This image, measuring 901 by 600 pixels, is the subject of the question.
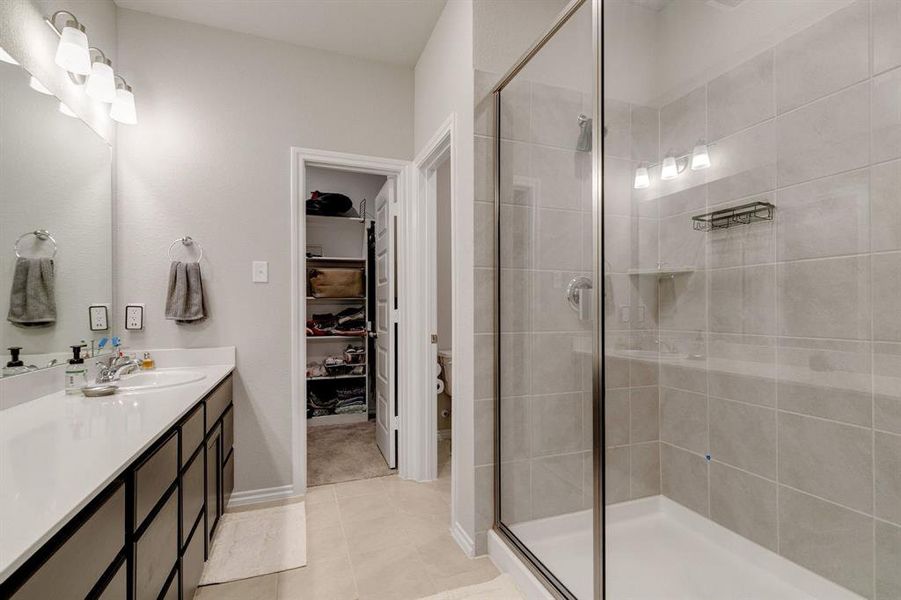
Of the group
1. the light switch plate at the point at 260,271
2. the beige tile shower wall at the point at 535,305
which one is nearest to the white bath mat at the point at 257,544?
the beige tile shower wall at the point at 535,305

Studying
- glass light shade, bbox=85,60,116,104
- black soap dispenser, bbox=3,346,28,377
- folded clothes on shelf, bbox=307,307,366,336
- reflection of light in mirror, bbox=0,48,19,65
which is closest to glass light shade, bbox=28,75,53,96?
reflection of light in mirror, bbox=0,48,19,65

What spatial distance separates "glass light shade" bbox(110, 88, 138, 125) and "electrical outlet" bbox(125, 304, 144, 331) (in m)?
0.95

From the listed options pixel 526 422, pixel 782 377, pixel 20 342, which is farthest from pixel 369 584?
pixel 782 377

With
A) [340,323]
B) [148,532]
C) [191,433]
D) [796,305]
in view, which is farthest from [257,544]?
[796,305]

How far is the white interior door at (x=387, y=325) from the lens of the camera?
2.89 metres

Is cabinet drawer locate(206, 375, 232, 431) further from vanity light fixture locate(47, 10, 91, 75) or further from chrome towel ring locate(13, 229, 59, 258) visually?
vanity light fixture locate(47, 10, 91, 75)

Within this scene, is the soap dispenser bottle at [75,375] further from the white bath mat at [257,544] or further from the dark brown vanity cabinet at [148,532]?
the white bath mat at [257,544]

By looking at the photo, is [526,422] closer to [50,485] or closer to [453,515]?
[453,515]

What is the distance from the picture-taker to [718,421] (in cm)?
181

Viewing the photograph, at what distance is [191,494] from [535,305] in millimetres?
1480

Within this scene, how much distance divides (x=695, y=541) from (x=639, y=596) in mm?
480

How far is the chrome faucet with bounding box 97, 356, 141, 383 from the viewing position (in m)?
1.80

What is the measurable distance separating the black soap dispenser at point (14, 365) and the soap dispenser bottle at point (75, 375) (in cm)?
17

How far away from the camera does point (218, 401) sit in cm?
201
